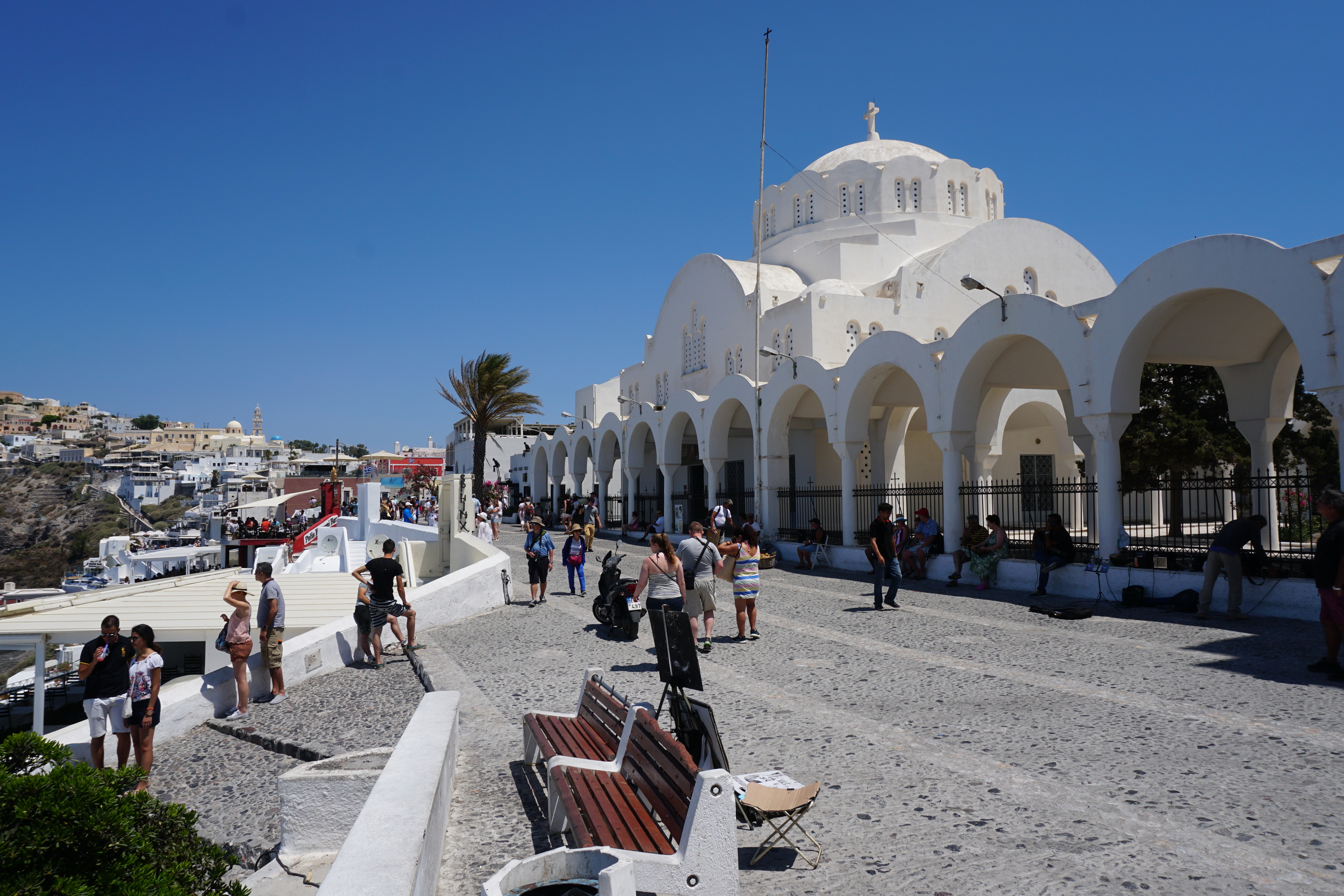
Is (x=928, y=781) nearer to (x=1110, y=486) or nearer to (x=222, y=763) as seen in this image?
(x=222, y=763)

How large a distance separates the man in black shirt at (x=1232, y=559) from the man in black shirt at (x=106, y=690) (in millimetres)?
11575

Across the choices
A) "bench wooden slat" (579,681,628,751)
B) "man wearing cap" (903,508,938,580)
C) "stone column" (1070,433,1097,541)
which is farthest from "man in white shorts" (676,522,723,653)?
"stone column" (1070,433,1097,541)

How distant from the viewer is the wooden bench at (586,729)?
460 centimetres

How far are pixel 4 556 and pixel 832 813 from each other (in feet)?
411

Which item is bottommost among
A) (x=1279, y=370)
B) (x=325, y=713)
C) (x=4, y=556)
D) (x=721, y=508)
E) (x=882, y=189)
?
(x=4, y=556)

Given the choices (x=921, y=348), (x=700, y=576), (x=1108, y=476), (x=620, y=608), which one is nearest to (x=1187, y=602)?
(x=1108, y=476)

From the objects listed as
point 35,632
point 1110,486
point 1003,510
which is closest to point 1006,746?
point 1110,486

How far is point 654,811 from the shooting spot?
3818 mm

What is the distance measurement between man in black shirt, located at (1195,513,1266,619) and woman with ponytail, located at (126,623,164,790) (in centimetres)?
1135

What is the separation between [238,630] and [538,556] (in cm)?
610

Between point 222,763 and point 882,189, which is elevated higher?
point 882,189

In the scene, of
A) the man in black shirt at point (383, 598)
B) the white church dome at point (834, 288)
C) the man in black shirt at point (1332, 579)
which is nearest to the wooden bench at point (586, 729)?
the man in black shirt at point (383, 598)

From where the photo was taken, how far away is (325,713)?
308 inches

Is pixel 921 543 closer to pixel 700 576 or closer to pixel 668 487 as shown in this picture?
pixel 700 576
